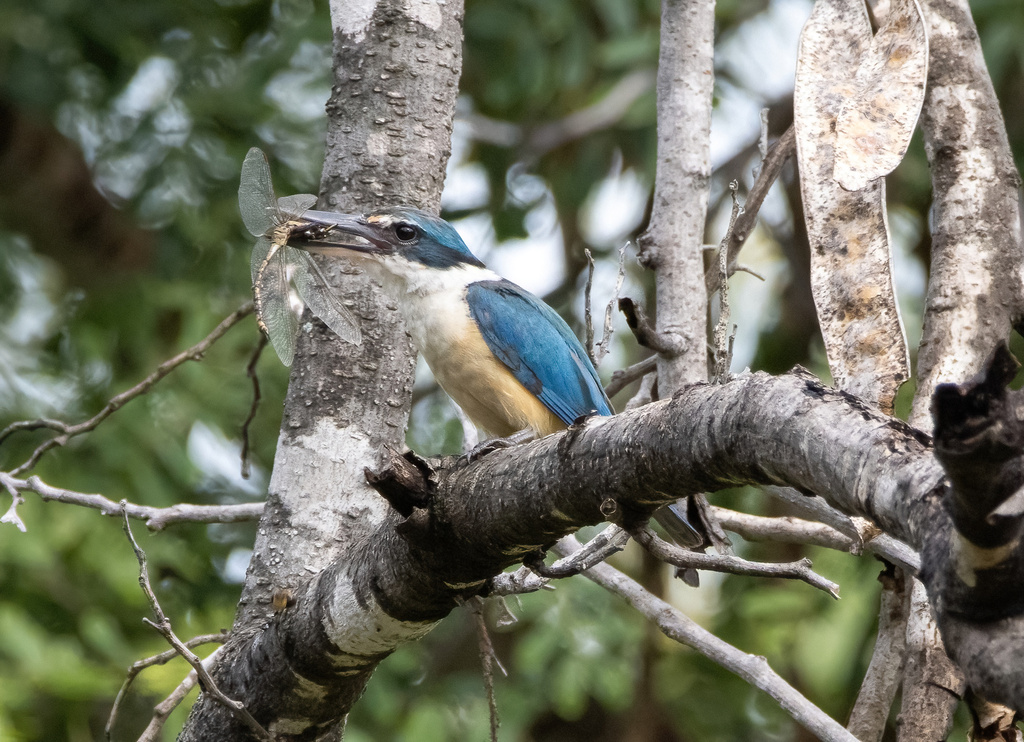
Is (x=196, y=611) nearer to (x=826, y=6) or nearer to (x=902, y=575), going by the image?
(x=902, y=575)

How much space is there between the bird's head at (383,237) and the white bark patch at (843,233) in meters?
1.37

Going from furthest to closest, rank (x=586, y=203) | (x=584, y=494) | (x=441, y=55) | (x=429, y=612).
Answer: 1. (x=586, y=203)
2. (x=441, y=55)
3. (x=429, y=612)
4. (x=584, y=494)

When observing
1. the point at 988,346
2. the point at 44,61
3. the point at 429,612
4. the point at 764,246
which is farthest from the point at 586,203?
the point at 429,612

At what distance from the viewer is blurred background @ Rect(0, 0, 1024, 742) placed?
18.3 feet

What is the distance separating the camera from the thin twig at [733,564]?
197 centimetres

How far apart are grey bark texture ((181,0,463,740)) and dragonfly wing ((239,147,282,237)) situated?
0.22m

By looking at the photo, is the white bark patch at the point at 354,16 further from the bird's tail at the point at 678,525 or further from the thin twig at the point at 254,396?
the bird's tail at the point at 678,525

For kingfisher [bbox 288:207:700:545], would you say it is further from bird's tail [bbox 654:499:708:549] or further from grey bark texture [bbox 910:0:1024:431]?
grey bark texture [bbox 910:0:1024:431]

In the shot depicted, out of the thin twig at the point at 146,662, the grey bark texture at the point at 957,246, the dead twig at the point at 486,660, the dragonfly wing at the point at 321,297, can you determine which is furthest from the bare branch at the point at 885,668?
the thin twig at the point at 146,662

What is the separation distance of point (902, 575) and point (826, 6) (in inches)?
62.9

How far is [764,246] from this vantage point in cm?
876

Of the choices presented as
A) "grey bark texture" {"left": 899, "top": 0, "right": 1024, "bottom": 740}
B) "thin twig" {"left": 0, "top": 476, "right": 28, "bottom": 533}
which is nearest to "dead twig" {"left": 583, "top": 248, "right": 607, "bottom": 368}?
"grey bark texture" {"left": 899, "top": 0, "right": 1024, "bottom": 740}

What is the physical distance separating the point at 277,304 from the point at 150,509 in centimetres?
78

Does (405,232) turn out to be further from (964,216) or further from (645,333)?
(964,216)
